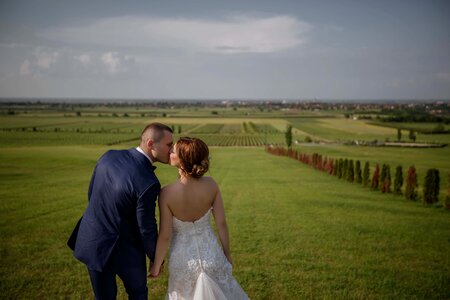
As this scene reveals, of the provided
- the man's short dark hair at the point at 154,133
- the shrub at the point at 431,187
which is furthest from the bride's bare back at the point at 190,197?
the shrub at the point at 431,187

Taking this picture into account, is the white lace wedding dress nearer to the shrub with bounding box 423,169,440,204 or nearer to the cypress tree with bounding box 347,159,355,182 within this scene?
the shrub with bounding box 423,169,440,204

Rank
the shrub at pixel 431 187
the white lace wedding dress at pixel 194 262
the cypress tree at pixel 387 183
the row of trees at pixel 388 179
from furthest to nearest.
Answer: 1. the cypress tree at pixel 387 183
2. the row of trees at pixel 388 179
3. the shrub at pixel 431 187
4. the white lace wedding dress at pixel 194 262

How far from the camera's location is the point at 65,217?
12.7 meters

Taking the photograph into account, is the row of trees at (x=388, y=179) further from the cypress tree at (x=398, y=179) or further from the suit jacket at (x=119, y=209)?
the suit jacket at (x=119, y=209)

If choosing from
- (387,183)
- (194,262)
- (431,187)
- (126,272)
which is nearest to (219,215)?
(194,262)

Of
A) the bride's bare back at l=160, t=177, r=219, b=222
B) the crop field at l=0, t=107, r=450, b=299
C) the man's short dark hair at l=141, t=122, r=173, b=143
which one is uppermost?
the man's short dark hair at l=141, t=122, r=173, b=143

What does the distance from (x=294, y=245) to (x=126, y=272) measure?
21.3 ft

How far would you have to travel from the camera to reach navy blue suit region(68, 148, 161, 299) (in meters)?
3.97

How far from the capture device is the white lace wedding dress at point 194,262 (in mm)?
4457

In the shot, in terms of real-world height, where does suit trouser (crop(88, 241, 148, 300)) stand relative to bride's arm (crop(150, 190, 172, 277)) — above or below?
below

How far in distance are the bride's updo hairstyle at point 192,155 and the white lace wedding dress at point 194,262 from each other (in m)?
0.75

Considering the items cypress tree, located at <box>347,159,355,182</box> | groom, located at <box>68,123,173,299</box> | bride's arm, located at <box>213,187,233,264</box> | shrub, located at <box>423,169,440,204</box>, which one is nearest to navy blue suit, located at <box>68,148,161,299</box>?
groom, located at <box>68,123,173,299</box>

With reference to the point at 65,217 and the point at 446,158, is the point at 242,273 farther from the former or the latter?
the point at 446,158

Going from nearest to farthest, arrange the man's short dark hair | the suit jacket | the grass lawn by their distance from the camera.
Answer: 1. the suit jacket
2. the man's short dark hair
3. the grass lawn
